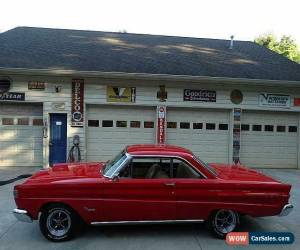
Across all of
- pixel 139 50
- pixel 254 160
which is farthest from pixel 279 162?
pixel 139 50

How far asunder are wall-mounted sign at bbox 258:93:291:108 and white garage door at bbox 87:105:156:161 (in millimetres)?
4094

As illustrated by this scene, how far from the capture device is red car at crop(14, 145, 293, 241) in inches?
244

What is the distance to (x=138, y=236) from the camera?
21.1 feet

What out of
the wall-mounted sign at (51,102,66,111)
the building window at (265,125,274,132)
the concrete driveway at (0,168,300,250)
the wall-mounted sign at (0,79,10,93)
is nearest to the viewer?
the concrete driveway at (0,168,300,250)

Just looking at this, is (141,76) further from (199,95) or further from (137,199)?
(137,199)

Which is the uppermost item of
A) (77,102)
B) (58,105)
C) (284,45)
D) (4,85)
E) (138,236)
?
(284,45)

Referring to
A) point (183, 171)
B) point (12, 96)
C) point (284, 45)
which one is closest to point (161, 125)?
point (12, 96)

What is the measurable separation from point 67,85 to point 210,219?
8.69 meters

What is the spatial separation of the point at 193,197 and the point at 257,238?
1235 mm

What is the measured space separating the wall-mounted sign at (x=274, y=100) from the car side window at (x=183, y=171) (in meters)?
8.83

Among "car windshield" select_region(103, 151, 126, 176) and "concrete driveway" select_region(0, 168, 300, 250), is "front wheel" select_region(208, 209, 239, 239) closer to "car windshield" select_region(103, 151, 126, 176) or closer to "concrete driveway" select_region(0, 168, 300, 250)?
"concrete driveway" select_region(0, 168, 300, 250)

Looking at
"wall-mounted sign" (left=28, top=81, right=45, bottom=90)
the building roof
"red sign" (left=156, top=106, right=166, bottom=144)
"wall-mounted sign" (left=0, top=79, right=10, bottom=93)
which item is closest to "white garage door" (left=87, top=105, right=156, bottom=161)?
"red sign" (left=156, top=106, right=166, bottom=144)

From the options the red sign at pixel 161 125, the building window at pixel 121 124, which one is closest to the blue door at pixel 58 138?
the building window at pixel 121 124

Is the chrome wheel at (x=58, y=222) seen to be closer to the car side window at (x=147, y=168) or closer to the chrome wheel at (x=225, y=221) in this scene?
the car side window at (x=147, y=168)
